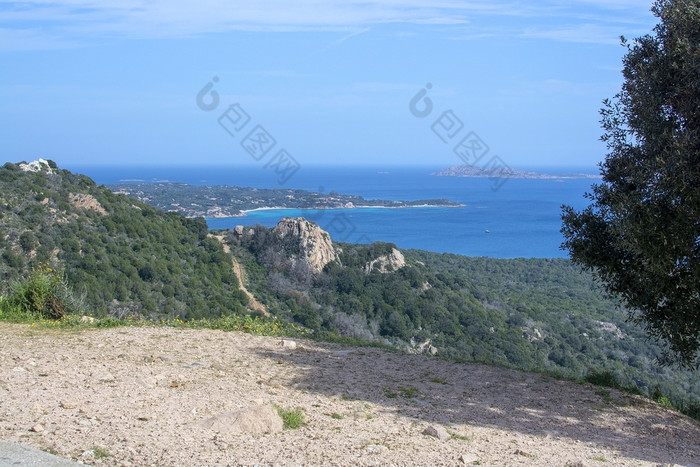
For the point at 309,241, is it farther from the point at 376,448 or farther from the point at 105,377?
the point at 376,448

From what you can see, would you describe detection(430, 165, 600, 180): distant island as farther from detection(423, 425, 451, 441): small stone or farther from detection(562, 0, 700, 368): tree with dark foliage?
detection(423, 425, 451, 441): small stone

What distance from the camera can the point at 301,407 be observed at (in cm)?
548

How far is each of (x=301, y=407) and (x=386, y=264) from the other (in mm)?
19734

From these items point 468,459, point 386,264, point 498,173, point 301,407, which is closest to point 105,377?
point 301,407

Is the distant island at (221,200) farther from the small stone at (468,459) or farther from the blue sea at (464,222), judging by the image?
the small stone at (468,459)

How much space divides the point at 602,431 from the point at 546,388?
1269 mm

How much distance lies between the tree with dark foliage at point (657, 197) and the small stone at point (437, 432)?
2.47 meters

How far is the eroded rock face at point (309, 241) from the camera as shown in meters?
24.2

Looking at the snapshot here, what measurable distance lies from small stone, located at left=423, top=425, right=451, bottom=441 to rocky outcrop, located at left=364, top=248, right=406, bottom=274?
19176 millimetres

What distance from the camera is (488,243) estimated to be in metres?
78.0

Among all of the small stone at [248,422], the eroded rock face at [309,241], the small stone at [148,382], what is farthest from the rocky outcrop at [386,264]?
the small stone at [248,422]

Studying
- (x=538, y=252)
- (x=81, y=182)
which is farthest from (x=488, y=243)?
(x=81, y=182)

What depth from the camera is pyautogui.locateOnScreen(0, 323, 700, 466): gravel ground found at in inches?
A: 175

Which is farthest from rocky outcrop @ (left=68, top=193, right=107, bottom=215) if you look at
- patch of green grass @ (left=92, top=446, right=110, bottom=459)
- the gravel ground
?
patch of green grass @ (left=92, top=446, right=110, bottom=459)
